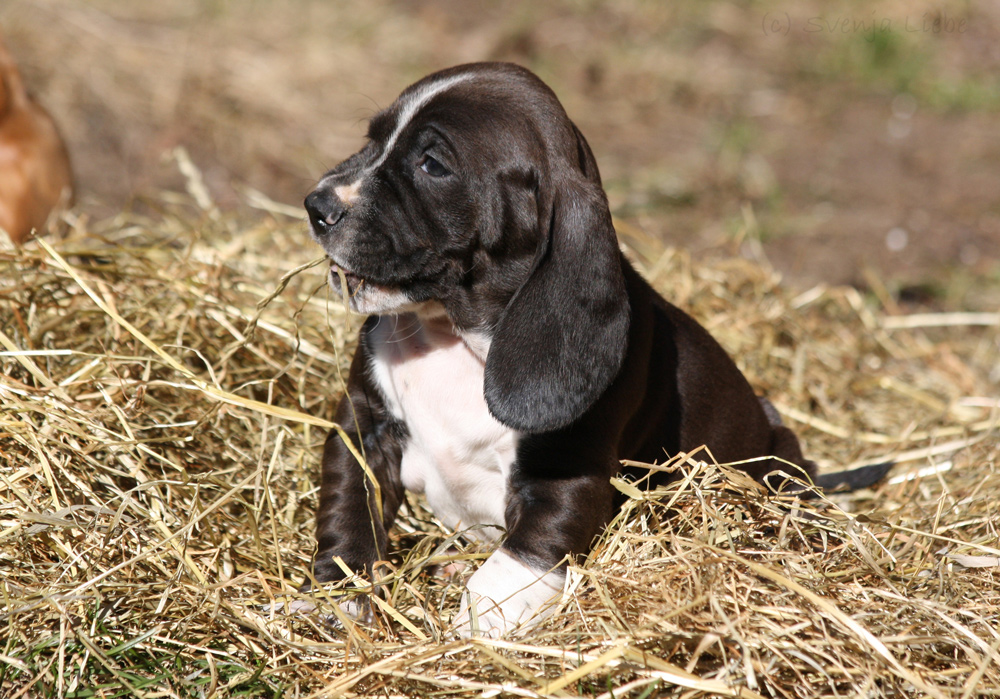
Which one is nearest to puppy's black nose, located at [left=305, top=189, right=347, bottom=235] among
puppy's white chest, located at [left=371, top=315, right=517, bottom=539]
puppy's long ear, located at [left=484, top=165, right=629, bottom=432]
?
puppy's white chest, located at [left=371, top=315, right=517, bottom=539]

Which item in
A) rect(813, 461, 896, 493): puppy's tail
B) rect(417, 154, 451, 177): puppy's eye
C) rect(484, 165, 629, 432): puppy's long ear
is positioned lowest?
rect(813, 461, 896, 493): puppy's tail

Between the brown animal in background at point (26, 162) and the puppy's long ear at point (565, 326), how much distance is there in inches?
120

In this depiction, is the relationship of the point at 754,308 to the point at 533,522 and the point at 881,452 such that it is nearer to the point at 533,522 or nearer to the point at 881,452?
the point at 881,452

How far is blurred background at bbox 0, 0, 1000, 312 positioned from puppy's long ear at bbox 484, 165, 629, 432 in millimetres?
3054

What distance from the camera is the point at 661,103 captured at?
9562mm

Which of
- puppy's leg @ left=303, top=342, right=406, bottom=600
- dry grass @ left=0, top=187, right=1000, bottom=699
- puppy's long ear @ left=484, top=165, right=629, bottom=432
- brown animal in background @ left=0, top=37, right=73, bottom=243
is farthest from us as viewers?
brown animal in background @ left=0, top=37, right=73, bottom=243

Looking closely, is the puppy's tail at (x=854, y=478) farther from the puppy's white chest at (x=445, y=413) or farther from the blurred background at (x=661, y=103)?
the blurred background at (x=661, y=103)

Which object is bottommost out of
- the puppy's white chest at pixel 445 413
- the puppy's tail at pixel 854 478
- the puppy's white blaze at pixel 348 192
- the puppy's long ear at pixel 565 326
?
the puppy's tail at pixel 854 478

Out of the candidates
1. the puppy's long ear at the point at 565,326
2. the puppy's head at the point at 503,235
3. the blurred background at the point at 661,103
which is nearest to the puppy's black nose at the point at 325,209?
the puppy's head at the point at 503,235

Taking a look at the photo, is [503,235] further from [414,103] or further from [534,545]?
[534,545]

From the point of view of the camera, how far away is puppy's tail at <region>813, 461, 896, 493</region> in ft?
13.6

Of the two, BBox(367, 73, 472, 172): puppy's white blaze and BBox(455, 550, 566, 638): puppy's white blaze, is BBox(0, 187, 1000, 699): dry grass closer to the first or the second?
BBox(455, 550, 566, 638): puppy's white blaze

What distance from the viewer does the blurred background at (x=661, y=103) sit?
723cm

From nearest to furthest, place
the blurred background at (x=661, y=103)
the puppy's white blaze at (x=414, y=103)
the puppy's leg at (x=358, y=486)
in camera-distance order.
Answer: the puppy's white blaze at (x=414, y=103), the puppy's leg at (x=358, y=486), the blurred background at (x=661, y=103)
